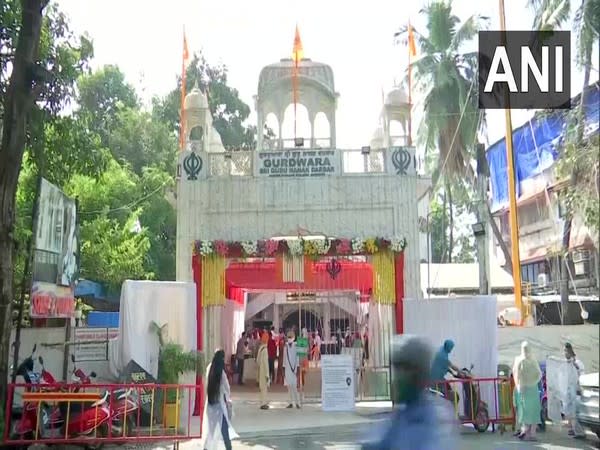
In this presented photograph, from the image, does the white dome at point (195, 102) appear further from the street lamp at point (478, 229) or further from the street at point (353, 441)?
the street at point (353, 441)

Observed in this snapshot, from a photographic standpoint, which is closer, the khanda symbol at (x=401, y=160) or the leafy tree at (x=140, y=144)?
the khanda symbol at (x=401, y=160)

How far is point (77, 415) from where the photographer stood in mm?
8773

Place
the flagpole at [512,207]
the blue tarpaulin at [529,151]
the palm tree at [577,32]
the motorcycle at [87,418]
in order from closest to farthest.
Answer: the motorcycle at [87,418], the palm tree at [577,32], the flagpole at [512,207], the blue tarpaulin at [529,151]

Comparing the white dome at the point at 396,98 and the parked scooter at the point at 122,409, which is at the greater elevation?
the white dome at the point at 396,98

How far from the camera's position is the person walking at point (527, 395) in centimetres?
1016

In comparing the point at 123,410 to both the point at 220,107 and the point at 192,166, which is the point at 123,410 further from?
the point at 220,107

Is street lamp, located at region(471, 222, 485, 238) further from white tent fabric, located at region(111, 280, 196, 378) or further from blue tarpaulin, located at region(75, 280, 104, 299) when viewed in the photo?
blue tarpaulin, located at region(75, 280, 104, 299)

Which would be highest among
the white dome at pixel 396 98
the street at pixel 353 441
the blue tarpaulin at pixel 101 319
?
the white dome at pixel 396 98

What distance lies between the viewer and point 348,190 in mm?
14562

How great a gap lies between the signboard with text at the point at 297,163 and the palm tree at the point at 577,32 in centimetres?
471

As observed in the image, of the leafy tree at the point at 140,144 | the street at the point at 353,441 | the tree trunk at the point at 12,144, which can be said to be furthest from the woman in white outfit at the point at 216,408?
the leafy tree at the point at 140,144

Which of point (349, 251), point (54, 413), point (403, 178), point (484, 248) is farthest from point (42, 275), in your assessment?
point (484, 248)

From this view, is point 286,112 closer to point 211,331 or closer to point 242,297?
point 211,331

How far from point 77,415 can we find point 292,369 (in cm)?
579
